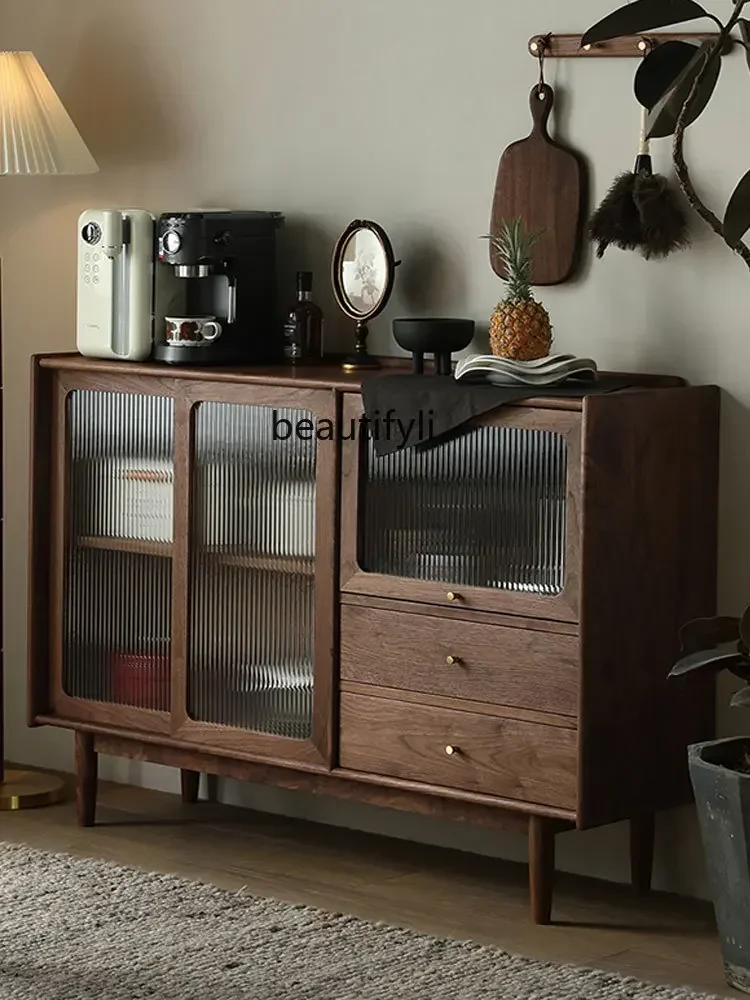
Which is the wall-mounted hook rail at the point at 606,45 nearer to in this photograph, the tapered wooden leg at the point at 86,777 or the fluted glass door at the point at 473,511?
the fluted glass door at the point at 473,511

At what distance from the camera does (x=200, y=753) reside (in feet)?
12.6

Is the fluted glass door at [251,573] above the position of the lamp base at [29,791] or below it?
above

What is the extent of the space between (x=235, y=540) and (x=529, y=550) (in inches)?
27.3

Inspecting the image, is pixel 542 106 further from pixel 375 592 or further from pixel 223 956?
pixel 223 956

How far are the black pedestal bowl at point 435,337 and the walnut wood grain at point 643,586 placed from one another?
1.54 ft

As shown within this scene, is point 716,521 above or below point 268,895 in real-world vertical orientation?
above

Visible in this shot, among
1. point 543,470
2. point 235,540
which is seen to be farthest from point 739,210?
point 235,540

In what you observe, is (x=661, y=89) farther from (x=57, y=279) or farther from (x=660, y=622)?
(x=57, y=279)

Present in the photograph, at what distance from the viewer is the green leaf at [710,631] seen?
3189mm

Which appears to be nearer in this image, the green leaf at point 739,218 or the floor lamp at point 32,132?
the green leaf at point 739,218

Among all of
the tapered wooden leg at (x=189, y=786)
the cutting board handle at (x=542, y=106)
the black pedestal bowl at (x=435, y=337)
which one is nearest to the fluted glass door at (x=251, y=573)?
the black pedestal bowl at (x=435, y=337)

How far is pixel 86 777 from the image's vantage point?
159 inches

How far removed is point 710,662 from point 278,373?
3.62 ft

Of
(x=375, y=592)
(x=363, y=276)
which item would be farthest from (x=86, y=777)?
(x=363, y=276)
